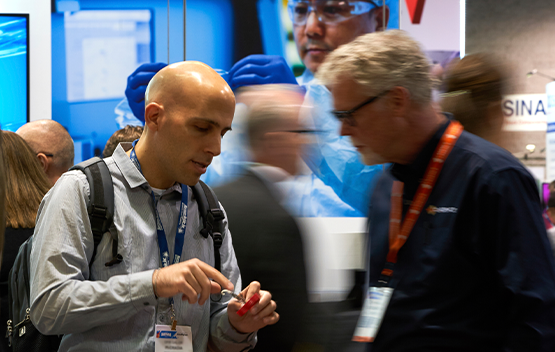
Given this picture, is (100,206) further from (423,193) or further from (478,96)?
(478,96)

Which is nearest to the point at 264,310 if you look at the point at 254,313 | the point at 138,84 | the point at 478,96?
the point at 254,313

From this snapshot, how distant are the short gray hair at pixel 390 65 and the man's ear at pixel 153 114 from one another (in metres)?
0.67

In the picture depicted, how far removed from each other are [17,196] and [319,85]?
8.40 feet

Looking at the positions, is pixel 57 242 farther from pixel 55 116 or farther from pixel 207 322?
pixel 55 116

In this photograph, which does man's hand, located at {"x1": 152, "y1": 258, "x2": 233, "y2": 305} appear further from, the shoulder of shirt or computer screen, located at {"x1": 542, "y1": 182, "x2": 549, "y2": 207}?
computer screen, located at {"x1": 542, "y1": 182, "x2": 549, "y2": 207}

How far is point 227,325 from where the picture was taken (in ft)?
5.97

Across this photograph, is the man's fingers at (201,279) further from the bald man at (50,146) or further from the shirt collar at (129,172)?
the bald man at (50,146)

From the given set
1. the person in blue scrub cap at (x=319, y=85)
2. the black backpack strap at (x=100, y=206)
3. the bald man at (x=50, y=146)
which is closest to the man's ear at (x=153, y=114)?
the black backpack strap at (x=100, y=206)

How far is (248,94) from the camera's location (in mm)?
2221

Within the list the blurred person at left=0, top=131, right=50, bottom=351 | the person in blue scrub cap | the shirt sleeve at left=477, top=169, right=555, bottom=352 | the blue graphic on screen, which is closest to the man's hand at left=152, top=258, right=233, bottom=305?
the shirt sleeve at left=477, top=169, right=555, bottom=352

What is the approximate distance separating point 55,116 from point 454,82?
334 centimetres

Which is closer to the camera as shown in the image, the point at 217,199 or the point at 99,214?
the point at 99,214

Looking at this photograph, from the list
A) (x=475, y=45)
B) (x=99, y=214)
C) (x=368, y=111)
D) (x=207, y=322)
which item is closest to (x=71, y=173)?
(x=99, y=214)

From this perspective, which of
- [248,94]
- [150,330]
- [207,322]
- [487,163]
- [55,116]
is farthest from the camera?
[55,116]
